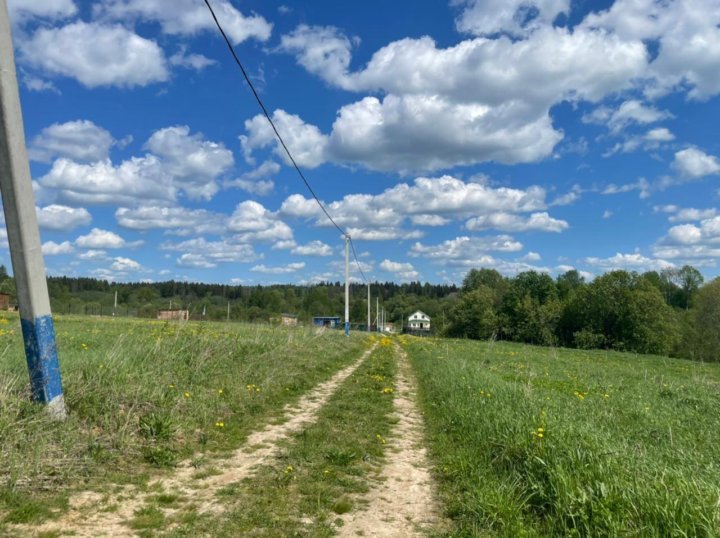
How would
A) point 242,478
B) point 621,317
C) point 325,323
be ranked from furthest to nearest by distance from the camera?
point 621,317, point 325,323, point 242,478

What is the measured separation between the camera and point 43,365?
5.87 meters

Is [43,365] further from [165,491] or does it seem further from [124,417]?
[165,491]

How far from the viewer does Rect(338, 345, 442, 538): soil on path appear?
439cm

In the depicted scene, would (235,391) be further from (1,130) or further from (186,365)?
(1,130)

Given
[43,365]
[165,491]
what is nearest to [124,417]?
[43,365]

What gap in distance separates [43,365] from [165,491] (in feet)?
7.30

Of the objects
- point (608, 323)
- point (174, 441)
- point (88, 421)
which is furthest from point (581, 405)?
point (608, 323)

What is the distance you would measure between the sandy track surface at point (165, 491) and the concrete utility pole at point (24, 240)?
162 cm

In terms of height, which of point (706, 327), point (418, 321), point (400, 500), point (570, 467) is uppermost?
point (570, 467)

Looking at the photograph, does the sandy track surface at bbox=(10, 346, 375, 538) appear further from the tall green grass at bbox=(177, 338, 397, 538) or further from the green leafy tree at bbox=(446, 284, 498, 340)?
the green leafy tree at bbox=(446, 284, 498, 340)

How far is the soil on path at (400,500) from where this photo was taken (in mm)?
4387

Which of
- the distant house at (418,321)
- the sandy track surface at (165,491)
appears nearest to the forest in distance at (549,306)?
the sandy track surface at (165,491)

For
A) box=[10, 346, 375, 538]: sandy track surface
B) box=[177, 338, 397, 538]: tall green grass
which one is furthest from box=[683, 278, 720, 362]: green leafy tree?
box=[10, 346, 375, 538]: sandy track surface

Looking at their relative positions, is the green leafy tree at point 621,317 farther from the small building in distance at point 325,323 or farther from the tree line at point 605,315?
the small building in distance at point 325,323
